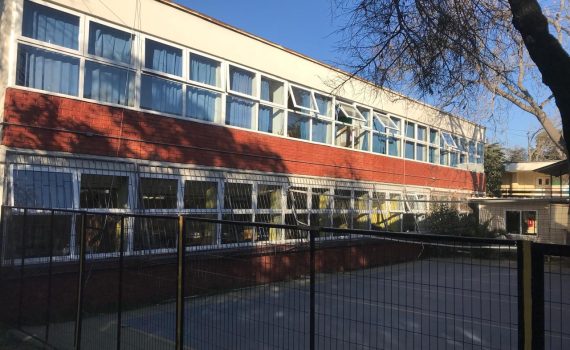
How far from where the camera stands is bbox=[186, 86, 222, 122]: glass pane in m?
11.7

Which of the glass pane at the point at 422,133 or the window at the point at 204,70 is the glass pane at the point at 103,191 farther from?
the glass pane at the point at 422,133

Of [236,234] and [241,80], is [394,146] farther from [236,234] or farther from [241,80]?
[236,234]

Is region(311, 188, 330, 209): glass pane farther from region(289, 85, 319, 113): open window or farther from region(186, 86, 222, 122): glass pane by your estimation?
region(186, 86, 222, 122): glass pane

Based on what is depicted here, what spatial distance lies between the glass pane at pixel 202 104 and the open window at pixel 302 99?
2.83m

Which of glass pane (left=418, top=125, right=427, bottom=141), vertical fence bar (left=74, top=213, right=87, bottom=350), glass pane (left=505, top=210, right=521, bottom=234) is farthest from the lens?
glass pane (left=505, top=210, right=521, bottom=234)

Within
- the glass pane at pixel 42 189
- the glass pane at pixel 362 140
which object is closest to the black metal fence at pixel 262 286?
the glass pane at pixel 42 189

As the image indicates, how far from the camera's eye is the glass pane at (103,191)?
377 inches

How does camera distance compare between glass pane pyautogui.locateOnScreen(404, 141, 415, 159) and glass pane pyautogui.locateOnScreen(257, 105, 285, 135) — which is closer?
glass pane pyautogui.locateOnScreen(257, 105, 285, 135)

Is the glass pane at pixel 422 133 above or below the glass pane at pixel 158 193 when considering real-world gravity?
above

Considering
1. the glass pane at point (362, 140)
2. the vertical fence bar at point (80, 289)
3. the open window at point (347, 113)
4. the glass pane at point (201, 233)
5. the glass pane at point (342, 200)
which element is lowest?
the vertical fence bar at point (80, 289)

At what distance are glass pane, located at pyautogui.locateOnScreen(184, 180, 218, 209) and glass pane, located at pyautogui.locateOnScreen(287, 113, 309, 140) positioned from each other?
345 cm

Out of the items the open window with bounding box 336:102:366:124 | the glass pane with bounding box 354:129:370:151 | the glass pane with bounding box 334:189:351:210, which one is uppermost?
the open window with bounding box 336:102:366:124

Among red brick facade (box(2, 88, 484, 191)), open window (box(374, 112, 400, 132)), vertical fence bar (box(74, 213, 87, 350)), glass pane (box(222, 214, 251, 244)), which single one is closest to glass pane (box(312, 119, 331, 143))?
red brick facade (box(2, 88, 484, 191))

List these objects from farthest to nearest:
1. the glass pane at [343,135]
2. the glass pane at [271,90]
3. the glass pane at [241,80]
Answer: the glass pane at [343,135] → the glass pane at [271,90] → the glass pane at [241,80]
